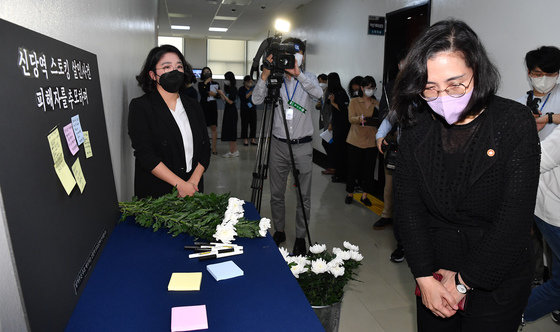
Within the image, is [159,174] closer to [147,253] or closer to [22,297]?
[147,253]

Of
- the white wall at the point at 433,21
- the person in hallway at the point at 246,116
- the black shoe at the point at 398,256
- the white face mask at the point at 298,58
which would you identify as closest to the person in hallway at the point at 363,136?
the white wall at the point at 433,21

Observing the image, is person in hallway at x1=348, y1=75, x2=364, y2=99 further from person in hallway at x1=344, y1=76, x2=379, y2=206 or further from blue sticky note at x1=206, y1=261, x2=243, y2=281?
blue sticky note at x1=206, y1=261, x2=243, y2=281

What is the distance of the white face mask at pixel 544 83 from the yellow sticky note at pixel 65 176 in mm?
2817

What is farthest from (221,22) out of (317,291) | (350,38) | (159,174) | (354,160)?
(317,291)

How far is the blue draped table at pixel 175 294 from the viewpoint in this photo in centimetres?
101

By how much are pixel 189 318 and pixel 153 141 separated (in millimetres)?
1305

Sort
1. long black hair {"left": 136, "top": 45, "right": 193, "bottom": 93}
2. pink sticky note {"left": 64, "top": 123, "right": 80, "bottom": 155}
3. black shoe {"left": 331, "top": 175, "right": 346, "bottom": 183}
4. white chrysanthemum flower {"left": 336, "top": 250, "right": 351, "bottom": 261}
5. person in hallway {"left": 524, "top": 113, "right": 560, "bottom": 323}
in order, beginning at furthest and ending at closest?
black shoe {"left": 331, "top": 175, "right": 346, "bottom": 183}, long black hair {"left": 136, "top": 45, "right": 193, "bottom": 93}, person in hallway {"left": 524, "top": 113, "right": 560, "bottom": 323}, white chrysanthemum flower {"left": 336, "top": 250, "right": 351, "bottom": 261}, pink sticky note {"left": 64, "top": 123, "right": 80, "bottom": 155}

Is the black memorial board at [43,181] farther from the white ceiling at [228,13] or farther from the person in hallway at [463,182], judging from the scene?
the white ceiling at [228,13]

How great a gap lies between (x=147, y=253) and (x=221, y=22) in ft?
36.2

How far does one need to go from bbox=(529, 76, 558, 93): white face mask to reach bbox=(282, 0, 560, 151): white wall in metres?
0.35

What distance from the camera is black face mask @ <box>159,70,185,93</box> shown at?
→ 213cm

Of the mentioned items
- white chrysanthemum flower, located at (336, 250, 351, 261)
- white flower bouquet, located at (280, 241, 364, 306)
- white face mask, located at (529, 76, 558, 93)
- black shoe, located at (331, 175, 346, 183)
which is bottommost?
black shoe, located at (331, 175, 346, 183)

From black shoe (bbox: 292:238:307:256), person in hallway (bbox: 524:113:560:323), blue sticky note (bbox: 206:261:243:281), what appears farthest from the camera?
black shoe (bbox: 292:238:307:256)

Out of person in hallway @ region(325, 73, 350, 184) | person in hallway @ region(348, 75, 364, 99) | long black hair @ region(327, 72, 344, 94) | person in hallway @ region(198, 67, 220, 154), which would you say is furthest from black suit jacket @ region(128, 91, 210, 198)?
person in hallway @ region(198, 67, 220, 154)
